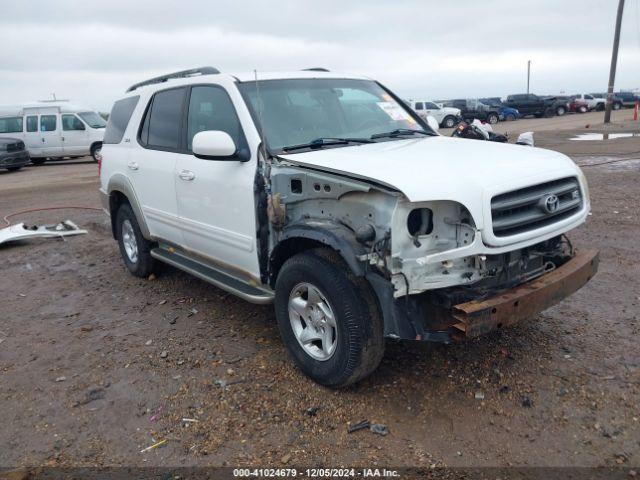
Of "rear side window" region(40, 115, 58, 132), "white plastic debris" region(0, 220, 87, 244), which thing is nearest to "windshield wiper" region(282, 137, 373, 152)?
"white plastic debris" region(0, 220, 87, 244)

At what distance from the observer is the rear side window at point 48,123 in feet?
63.9

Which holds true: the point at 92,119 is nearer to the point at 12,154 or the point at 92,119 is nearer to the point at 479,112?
the point at 12,154

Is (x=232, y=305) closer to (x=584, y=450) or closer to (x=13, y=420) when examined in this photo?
(x=13, y=420)

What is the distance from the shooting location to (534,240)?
3273 millimetres

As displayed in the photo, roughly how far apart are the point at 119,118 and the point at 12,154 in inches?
567

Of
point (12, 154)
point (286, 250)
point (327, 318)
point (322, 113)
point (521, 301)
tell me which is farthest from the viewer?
point (12, 154)

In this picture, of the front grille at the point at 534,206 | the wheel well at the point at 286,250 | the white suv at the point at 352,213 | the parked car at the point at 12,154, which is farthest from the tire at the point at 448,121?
the wheel well at the point at 286,250

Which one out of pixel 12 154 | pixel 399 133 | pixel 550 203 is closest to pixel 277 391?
pixel 550 203

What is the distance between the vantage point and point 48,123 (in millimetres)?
19531

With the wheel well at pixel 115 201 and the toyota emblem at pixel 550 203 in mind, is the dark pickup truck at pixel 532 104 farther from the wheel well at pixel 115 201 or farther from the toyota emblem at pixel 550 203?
the toyota emblem at pixel 550 203

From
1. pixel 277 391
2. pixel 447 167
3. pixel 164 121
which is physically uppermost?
pixel 164 121

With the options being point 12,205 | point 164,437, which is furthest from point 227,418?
point 12,205

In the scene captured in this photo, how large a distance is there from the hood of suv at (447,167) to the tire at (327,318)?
1.94 ft

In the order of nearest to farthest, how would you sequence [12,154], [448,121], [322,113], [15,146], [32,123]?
[322,113], [12,154], [15,146], [32,123], [448,121]
